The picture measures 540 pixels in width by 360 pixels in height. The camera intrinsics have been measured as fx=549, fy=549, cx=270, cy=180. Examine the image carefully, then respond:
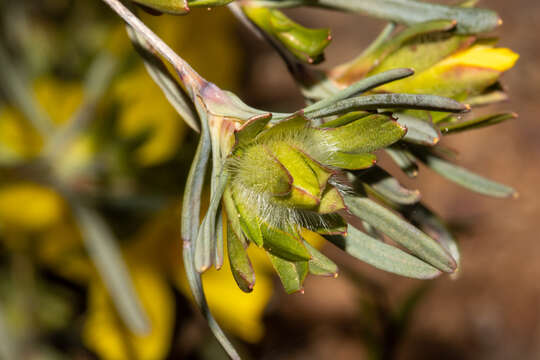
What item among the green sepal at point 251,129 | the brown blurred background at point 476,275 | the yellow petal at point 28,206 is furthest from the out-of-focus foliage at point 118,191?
the green sepal at point 251,129

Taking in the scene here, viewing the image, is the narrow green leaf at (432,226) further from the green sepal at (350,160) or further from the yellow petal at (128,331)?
the yellow petal at (128,331)

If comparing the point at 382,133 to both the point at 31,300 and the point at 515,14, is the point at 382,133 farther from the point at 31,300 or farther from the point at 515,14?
the point at 515,14

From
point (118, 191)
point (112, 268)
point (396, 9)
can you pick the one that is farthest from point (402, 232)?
point (118, 191)

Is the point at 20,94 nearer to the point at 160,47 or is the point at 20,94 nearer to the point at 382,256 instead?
the point at 160,47

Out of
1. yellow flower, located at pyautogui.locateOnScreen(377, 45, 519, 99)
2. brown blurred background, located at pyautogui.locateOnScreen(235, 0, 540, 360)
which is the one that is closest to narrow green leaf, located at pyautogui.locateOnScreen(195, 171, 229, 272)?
yellow flower, located at pyautogui.locateOnScreen(377, 45, 519, 99)

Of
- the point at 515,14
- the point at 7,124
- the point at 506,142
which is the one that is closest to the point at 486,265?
the point at 506,142
